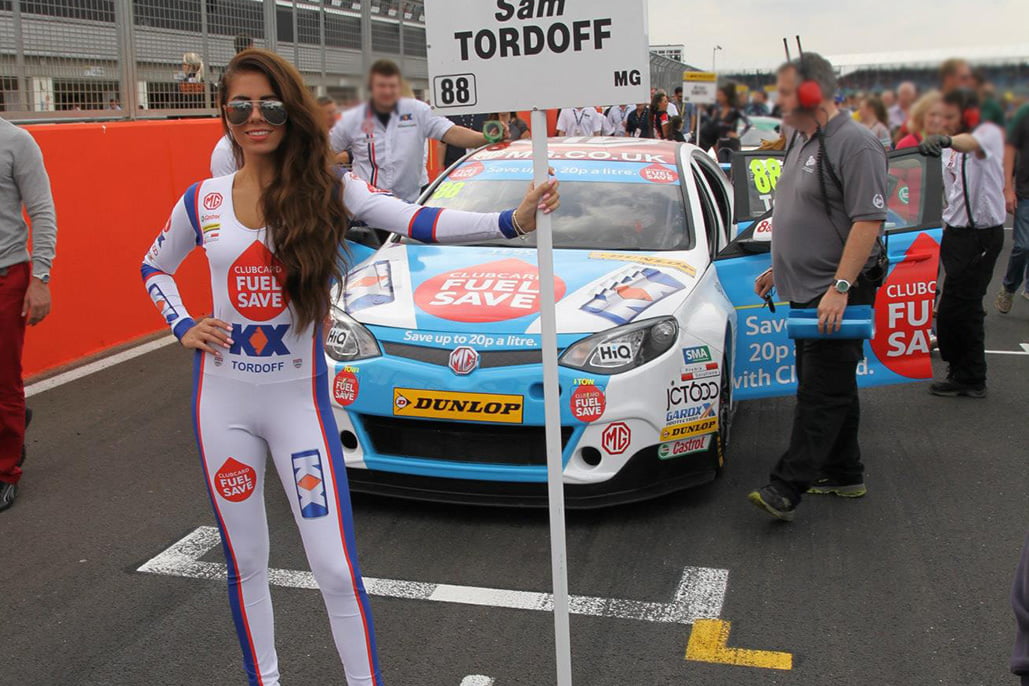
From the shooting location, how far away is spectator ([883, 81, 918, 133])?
56.2 inches

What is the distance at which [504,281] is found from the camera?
491cm

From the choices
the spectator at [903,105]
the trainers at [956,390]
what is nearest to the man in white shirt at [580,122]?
the trainers at [956,390]

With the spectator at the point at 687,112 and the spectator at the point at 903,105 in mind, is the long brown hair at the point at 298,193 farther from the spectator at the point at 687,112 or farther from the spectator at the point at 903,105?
the spectator at the point at 687,112

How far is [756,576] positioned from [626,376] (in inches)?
36.0

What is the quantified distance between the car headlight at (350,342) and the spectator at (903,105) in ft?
10.5

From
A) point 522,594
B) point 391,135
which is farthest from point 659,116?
point 522,594

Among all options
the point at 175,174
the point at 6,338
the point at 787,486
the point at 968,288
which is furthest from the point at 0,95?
the point at 968,288

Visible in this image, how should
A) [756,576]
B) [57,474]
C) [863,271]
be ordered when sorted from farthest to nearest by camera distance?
[57,474] < [863,271] < [756,576]

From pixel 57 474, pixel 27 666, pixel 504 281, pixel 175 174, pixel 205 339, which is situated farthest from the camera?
pixel 175 174

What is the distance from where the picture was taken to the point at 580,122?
1716cm

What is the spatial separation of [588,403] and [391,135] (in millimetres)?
1297

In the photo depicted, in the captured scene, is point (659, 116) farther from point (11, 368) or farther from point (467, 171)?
point (11, 368)

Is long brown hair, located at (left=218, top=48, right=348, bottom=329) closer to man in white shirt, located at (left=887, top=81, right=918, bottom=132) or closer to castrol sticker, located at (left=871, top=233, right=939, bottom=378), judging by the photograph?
man in white shirt, located at (left=887, top=81, right=918, bottom=132)

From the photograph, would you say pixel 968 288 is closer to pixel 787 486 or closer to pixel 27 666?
pixel 787 486
